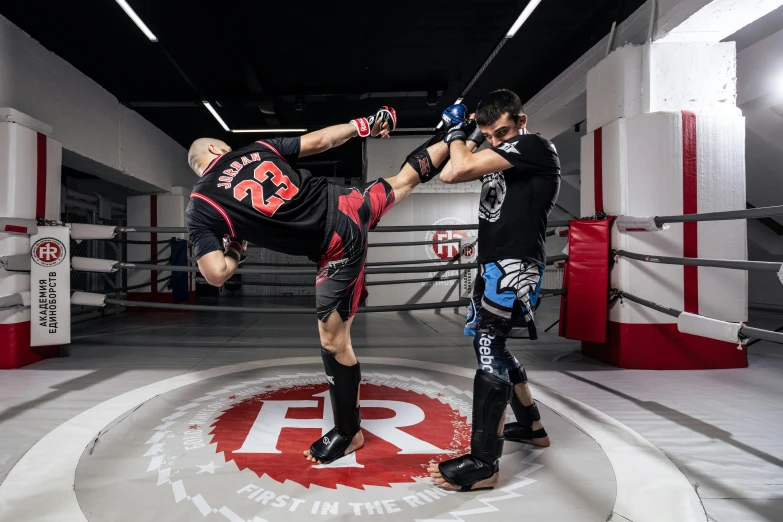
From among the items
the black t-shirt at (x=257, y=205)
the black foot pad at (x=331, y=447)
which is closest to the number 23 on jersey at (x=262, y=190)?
the black t-shirt at (x=257, y=205)

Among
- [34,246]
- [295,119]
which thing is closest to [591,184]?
[34,246]

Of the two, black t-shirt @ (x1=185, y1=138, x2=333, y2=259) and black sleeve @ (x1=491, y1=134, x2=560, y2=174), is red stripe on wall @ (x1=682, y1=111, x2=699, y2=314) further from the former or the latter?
black t-shirt @ (x1=185, y1=138, x2=333, y2=259)

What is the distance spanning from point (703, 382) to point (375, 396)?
80.9 inches

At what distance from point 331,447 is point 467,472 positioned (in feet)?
1.68

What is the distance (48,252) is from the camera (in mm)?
3021

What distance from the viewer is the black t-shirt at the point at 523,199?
55.7 inches

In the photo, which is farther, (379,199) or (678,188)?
(678,188)

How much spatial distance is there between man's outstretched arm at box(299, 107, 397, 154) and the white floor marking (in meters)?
1.42

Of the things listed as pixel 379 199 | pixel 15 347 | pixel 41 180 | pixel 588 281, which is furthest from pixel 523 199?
pixel 41 180

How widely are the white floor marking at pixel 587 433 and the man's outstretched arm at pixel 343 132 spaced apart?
1.42m

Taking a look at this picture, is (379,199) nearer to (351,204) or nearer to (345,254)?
(351,204)

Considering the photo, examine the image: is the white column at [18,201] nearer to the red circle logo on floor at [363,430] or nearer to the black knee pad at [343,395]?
the red circle logo on floor at [363,430]

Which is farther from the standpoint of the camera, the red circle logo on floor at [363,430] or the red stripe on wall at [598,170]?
the red stripe on wall at [598,170]

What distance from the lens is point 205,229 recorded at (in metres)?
1.49
